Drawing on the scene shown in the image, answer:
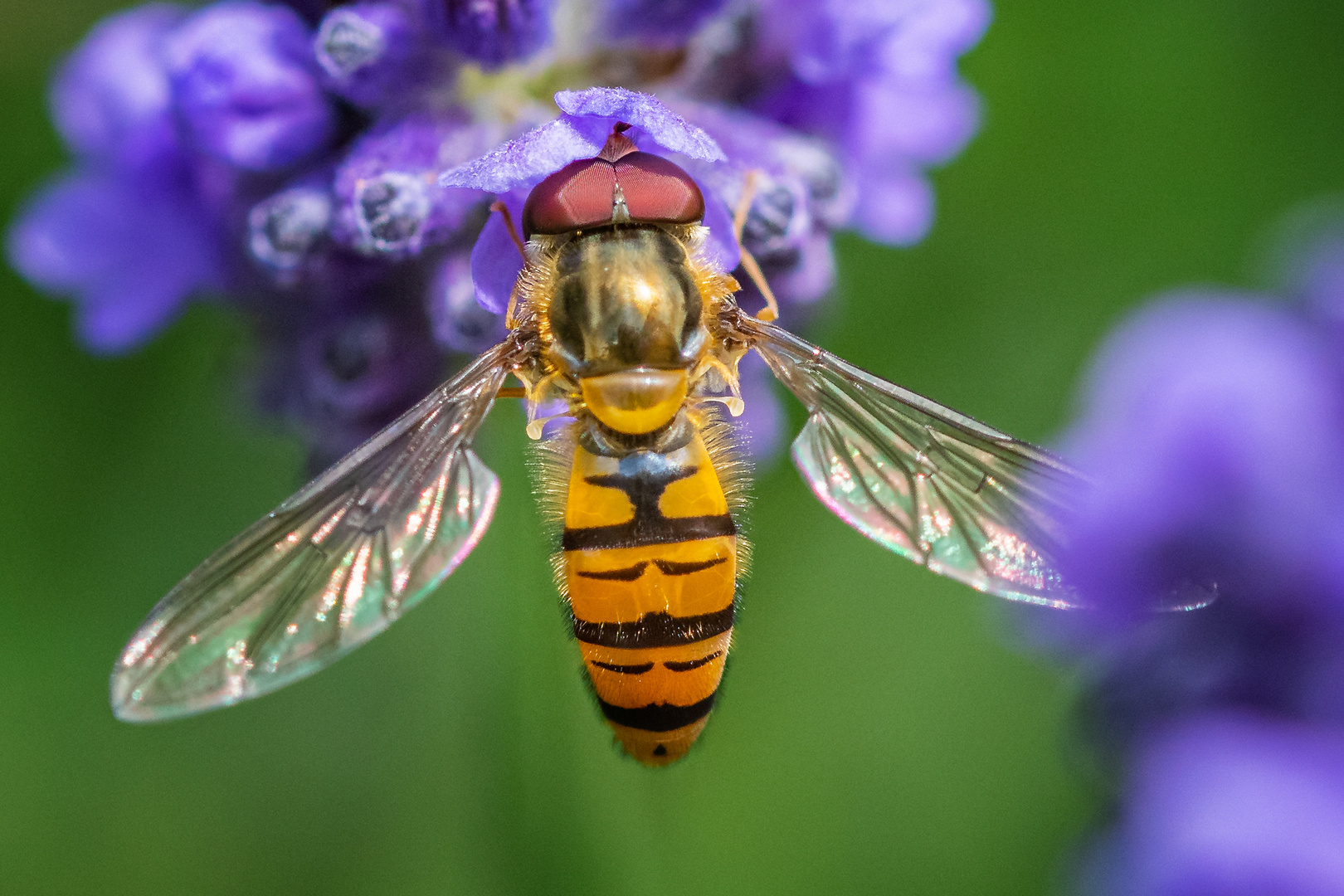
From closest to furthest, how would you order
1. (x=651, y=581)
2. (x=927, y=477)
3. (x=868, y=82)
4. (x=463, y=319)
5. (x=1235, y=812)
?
(x=651, y=581) → (x=927, y=477) → (x=463, y=319) → (x=1235, y=812) → (x=868, y=82)

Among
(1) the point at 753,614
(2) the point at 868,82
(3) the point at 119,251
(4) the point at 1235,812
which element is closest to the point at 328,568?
(3) the point at 119,251

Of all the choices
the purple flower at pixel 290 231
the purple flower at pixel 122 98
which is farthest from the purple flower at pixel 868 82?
the purple flower at pixel 122 98

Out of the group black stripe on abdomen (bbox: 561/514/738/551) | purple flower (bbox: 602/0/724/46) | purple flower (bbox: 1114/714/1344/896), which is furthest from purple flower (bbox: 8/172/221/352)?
purple flower (bbox: 1114/714/1344/896)

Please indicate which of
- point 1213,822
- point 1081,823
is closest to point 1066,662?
point 1081,823

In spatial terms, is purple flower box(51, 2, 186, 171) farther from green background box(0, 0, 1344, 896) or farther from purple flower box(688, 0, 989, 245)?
purple flower box(688, 0, 989, 245)

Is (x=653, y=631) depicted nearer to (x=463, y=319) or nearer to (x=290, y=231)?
(x=463, y=319)
